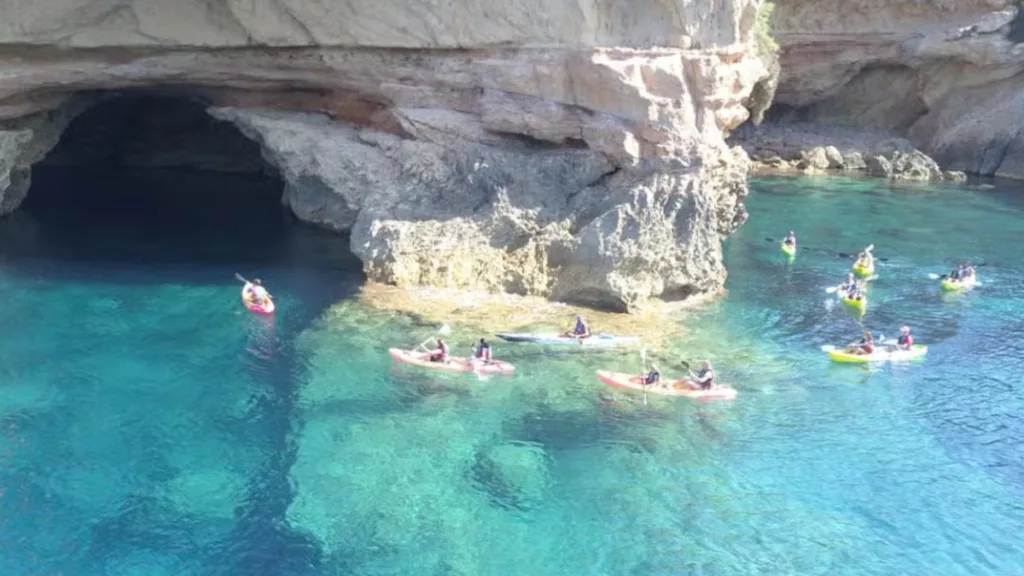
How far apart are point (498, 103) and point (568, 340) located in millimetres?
8021

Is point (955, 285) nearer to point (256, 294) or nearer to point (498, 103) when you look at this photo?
point (498, 103)

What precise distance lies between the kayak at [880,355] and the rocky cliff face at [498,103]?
5.00 metres

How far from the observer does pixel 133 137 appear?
45.3m

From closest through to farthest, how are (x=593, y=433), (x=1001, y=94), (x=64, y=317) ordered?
(x=593, y=433)
(x=64, y=317)
(x=1001, y=94)

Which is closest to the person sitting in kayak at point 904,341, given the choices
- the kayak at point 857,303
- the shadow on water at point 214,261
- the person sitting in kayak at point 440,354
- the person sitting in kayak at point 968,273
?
the kayak at point 857,303

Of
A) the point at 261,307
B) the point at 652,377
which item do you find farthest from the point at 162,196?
the point at 652,377

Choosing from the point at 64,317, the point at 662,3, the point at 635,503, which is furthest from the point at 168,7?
the point at 635,503

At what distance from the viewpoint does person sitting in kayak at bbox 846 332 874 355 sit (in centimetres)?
2373

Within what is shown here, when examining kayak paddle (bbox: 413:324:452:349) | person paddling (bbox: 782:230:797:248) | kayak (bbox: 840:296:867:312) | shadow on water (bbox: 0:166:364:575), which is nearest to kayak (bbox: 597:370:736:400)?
kayak paddle (bbox: 413:324:452:349)

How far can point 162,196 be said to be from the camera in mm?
39312

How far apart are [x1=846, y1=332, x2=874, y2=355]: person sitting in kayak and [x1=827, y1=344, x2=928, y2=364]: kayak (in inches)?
5.0

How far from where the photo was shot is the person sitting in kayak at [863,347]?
23734 mm

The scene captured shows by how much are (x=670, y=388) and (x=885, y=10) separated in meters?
37.7

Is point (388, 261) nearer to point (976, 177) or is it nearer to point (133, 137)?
point (133, 137)
